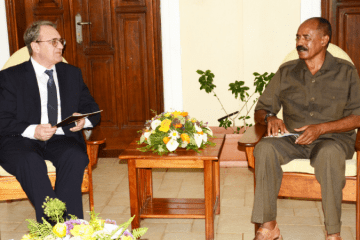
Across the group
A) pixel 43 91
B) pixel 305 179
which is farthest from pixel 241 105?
pixel 43 91

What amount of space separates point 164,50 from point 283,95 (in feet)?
6.02

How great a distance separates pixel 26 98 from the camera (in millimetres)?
2775

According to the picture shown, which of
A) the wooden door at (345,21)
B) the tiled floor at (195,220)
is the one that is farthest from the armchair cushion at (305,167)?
the wooden door at (345,21)

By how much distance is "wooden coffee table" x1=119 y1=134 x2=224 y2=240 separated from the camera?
8.33 feet

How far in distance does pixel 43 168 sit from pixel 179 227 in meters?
0.93

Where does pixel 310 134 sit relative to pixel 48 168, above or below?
above

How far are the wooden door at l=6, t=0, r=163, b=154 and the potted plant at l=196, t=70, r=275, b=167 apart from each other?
530 millimetres

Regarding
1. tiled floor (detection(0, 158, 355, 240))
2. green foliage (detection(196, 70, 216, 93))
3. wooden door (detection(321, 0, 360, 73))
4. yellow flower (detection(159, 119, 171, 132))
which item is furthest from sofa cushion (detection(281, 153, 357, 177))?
wooden door (detection(321, 0, 360, 73))

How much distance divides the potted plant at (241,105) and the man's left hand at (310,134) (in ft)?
4.66

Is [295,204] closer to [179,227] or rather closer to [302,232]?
[302,232]

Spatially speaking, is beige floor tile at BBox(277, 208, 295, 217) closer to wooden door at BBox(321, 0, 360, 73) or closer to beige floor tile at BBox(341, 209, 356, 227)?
beige floor tile at BBox(341, 209, 356, 227)

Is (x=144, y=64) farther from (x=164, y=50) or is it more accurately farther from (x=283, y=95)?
(x=283, y=95)

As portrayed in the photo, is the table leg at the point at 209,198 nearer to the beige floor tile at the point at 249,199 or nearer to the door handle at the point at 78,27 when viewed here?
the beige floor tile at the point at 249,199

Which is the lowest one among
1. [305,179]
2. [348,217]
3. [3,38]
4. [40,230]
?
[348,217]
